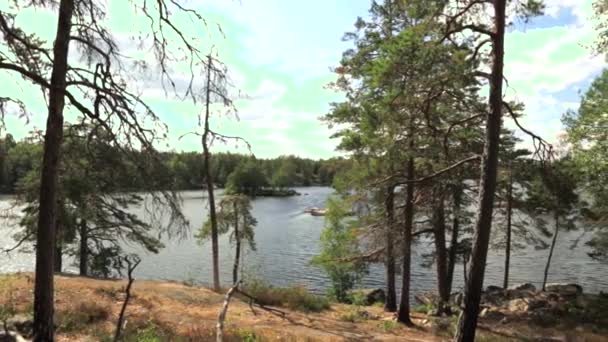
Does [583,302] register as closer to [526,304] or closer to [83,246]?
[526,304]

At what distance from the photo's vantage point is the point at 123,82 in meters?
8.11

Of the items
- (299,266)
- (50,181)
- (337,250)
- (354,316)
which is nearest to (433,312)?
(354,316)

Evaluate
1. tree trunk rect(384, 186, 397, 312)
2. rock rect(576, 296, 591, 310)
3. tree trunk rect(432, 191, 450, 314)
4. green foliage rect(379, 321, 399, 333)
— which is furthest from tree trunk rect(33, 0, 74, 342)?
rock rect(576, 296, 591, 310)

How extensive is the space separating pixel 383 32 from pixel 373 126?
423cm

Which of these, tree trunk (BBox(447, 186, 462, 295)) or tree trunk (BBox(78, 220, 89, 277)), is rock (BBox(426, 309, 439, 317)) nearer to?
tree trunk (BBox(447, 186, 462, 295))

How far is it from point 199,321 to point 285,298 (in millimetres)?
5767

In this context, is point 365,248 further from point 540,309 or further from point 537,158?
point 537,158

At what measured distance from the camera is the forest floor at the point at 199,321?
34.2 feet

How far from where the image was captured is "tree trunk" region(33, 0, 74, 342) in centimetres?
758

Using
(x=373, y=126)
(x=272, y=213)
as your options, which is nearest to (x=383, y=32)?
(x=373, y=126)

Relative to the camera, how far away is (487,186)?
31.3ft

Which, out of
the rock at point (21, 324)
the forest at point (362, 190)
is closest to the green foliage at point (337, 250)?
the forest at point (362, 190)

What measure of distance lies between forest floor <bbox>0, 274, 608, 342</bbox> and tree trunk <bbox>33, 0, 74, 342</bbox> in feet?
5.21

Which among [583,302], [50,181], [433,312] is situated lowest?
[433,312]
